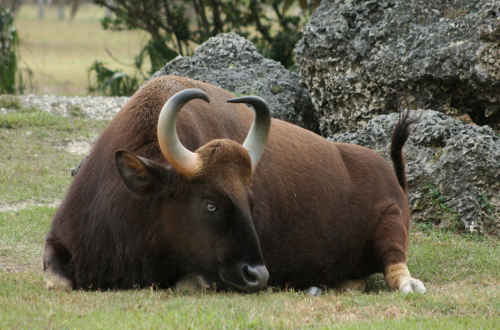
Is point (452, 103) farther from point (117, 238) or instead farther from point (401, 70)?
point (117, 238)

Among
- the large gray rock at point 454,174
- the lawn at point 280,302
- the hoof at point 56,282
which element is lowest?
the hoof at point 56,282

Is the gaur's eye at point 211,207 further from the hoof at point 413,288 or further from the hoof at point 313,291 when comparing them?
the hoof at point 413,288

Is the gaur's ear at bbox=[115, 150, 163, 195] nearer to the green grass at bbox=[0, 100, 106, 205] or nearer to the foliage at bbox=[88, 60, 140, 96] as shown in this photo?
the green grass at bbox=[0, 100, 106, 205]

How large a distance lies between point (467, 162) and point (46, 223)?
5.00 m

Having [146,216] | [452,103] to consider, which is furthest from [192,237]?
[452,103]

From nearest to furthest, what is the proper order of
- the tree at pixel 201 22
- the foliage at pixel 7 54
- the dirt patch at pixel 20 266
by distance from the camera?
the dirt patch at pixel 20 266
the foliage at pixel 7 54
the tree at pixel 201 22

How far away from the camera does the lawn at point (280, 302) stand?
3789 mm

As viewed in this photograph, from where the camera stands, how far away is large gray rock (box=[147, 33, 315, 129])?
941 centimetres

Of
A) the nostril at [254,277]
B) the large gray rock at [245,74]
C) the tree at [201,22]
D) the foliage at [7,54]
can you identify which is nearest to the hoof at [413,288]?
the nostril at [254,277]

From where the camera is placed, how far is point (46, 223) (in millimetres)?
7531

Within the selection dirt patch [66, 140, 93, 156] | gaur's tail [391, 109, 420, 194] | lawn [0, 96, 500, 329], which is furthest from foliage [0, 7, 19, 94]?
gaur's tail [391, 109, 420, 194]

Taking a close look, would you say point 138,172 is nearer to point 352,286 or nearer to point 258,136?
point 258,136

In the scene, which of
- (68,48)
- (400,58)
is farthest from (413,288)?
(68,48)

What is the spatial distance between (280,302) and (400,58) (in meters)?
5.11
